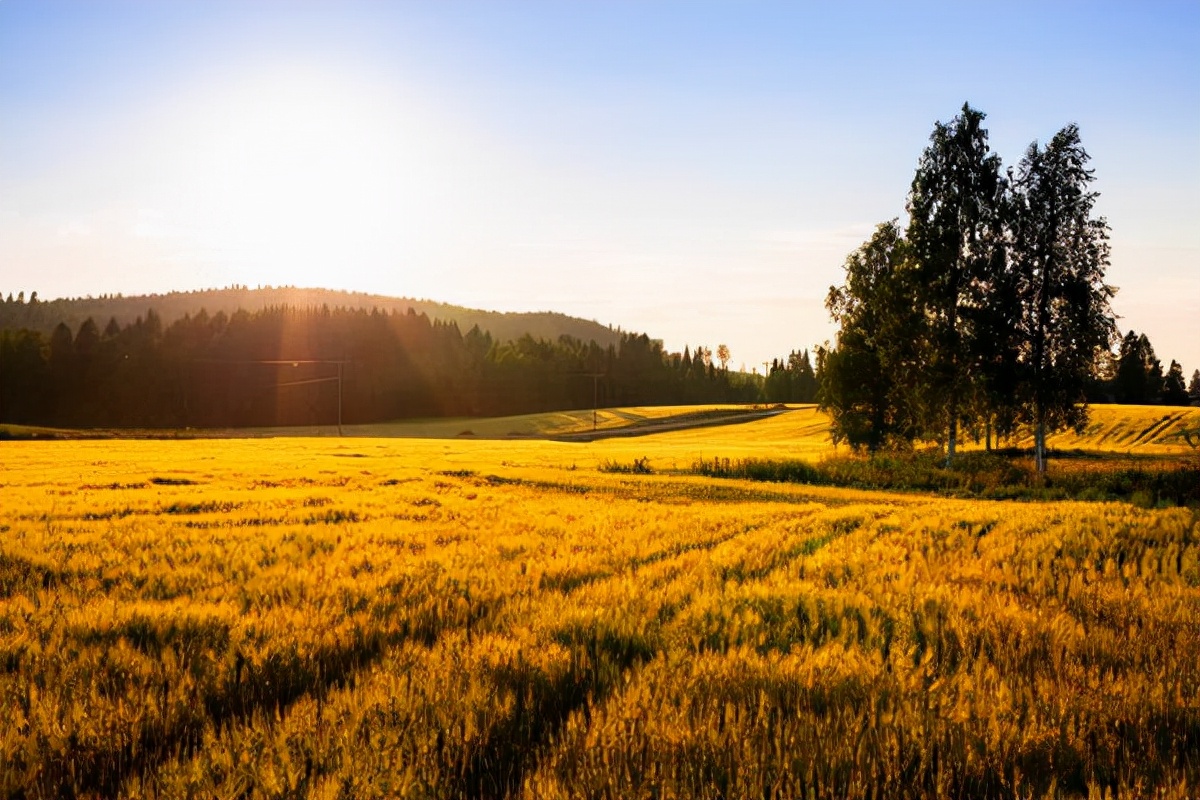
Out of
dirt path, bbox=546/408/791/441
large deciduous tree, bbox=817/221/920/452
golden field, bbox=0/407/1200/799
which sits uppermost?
large deciduous tree, bbox=817/221/920/452

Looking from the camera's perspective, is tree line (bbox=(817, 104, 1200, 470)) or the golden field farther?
tree line (bbox=(817, 104, 1200, 470))

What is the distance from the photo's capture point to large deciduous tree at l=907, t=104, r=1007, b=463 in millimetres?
38906

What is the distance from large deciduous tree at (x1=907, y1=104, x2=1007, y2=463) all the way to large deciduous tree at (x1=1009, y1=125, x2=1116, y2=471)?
5.43ft

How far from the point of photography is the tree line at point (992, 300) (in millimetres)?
38656

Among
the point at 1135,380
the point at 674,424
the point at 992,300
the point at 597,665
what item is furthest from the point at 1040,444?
the point at 1135,380

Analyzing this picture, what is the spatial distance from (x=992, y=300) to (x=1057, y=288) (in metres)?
3.78

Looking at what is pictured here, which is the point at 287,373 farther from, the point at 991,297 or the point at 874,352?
the point at 991,297

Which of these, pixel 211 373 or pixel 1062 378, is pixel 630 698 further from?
pixel 211 373

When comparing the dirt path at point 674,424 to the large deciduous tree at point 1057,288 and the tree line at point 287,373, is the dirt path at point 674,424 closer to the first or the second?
the tree line at point 287,373

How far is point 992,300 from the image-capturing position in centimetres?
3919

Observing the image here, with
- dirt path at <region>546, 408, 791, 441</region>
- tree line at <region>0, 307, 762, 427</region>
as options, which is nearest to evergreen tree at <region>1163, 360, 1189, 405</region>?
dirt path at <region>546, 408, 791, 441</region>

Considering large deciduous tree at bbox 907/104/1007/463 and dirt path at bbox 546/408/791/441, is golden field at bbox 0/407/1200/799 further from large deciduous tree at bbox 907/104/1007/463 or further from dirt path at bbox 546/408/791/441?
dirt path at bbox 546/408/791/441

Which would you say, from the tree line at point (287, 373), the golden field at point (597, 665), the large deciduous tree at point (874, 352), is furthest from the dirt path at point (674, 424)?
Result: the golden field at point (597, 665)

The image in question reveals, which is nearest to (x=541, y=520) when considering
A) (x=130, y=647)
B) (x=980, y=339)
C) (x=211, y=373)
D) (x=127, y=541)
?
(x=127, y=541)
